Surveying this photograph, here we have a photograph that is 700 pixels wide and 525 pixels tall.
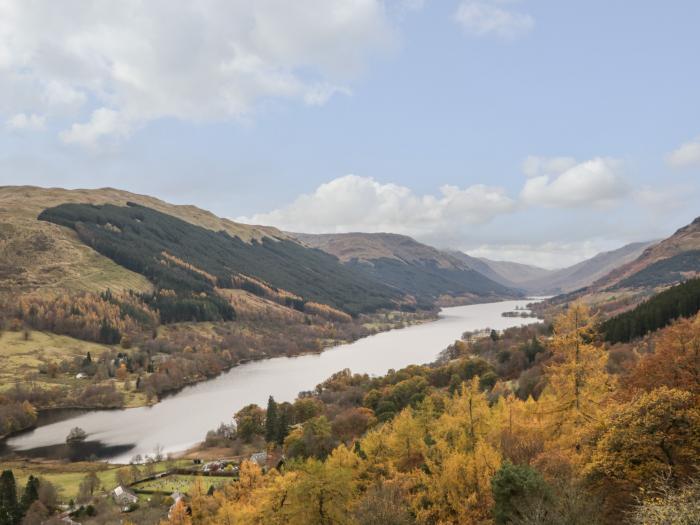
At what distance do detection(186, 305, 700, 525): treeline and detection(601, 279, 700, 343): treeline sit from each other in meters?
71.1

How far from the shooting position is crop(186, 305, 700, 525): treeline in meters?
23.4

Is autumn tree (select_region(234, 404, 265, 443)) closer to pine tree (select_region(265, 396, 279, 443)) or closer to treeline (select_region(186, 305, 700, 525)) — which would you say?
pine tree (select_region(265, 396, 279, 443))

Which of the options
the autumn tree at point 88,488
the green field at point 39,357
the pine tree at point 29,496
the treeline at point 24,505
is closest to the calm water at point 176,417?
the green field at point 39,357

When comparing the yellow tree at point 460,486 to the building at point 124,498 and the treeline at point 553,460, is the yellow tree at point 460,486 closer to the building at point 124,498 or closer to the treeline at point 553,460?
the treeline at point 553,460

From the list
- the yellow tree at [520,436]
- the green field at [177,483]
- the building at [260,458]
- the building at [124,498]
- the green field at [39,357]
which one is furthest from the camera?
the green field at [39,357]

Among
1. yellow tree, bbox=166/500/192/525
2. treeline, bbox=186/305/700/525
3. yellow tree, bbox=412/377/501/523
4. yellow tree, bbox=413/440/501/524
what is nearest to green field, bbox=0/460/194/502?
yellow tree, bbox=166/500/192/525

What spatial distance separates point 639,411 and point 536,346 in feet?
322

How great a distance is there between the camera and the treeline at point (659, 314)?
101 meters

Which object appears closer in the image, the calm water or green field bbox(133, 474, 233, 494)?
green field bbox(133, 474, 233, 494)

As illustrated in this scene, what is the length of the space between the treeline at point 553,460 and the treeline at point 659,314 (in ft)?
233

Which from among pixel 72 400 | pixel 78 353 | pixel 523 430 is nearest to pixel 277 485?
pixel 523 430

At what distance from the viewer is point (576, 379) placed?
31.1 metres

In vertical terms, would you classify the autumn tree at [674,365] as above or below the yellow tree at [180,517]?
above

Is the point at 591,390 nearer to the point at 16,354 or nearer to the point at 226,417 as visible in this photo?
the point at 226,417
